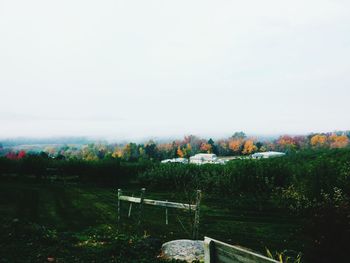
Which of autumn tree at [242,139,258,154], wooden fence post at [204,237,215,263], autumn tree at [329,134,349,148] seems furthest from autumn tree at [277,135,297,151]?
wooden fence post at [204,237,215,263]

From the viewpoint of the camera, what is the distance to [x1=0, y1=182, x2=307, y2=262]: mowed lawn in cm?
1309

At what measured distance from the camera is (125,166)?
47.1m

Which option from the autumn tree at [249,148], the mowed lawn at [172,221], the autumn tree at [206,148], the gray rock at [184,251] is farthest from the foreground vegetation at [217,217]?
the autumn tree at [206,148]

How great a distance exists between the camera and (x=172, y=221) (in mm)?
17406

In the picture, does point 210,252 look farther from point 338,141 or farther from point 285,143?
point 285,143

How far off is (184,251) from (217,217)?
10204 millimetres

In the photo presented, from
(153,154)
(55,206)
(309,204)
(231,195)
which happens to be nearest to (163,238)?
(309,204)

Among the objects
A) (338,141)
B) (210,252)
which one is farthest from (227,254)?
(338,141)

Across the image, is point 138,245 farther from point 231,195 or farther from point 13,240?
point 231,195

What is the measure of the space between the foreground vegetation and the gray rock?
1.43ft

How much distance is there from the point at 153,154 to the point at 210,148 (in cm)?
2328

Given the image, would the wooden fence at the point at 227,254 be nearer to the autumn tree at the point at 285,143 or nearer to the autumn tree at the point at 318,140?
the autumn tree at the point at 285,143

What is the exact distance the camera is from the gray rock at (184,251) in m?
9.16

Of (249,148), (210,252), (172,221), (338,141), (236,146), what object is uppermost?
(210,252)
